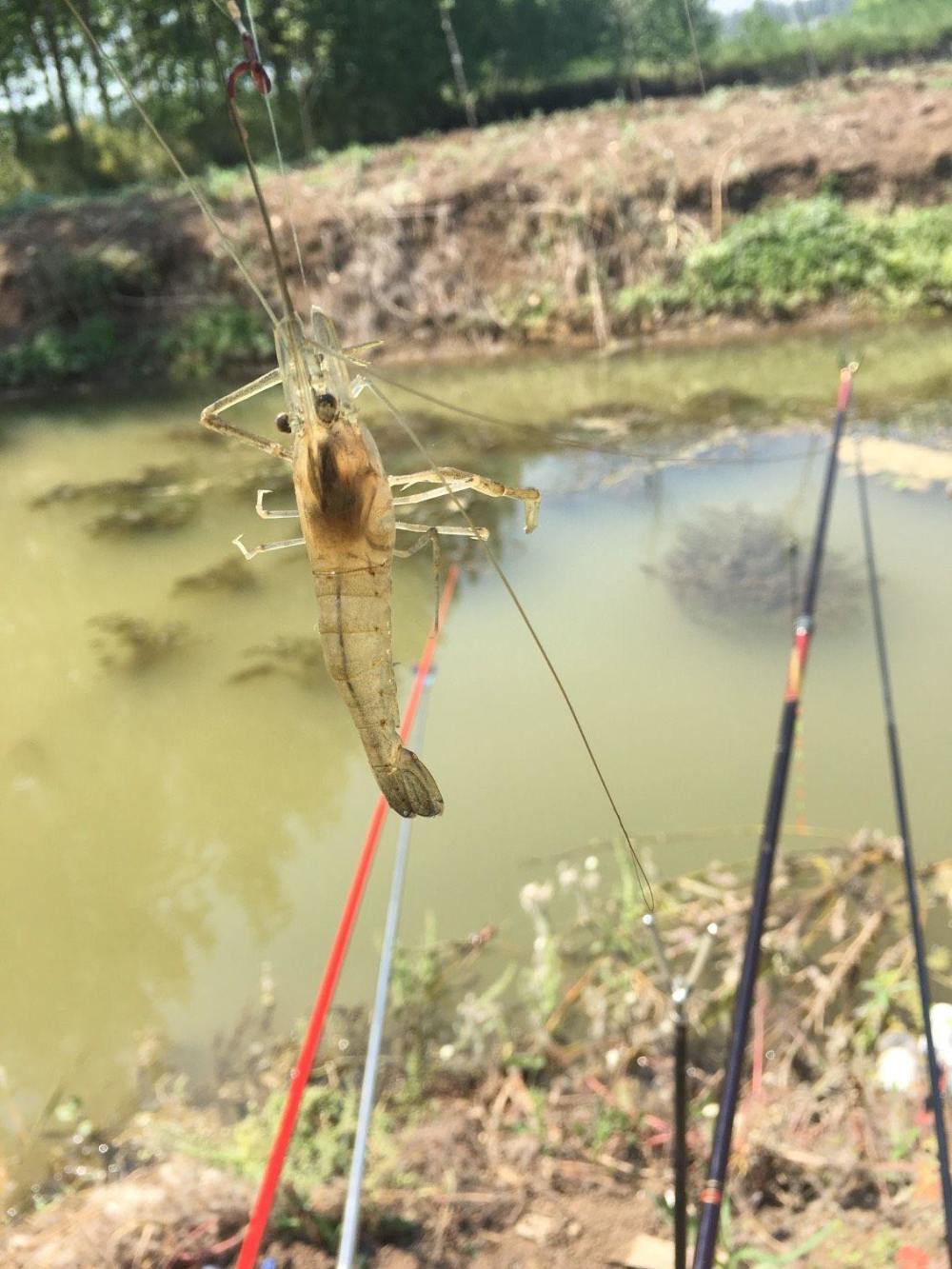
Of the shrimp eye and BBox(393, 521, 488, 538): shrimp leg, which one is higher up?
the shrimp eye

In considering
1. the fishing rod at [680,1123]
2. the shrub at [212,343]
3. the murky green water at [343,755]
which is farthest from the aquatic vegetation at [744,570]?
the shrub at [212,343]

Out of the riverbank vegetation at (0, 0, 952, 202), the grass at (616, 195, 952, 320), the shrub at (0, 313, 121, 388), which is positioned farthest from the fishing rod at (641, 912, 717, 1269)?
the shrub at (0, 313, 121, 388)

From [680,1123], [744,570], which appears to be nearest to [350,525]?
[680,1123]

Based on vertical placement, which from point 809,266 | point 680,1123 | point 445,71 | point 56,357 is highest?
point 445,71

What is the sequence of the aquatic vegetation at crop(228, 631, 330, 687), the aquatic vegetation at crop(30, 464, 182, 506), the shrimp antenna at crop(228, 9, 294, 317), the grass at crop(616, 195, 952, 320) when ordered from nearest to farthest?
the shrimp antenna at crop(228, 9, 294, 317)
the aquatic vegetation at crop(228, 631, 330, 687)
the aquatic vegetation at crop(30, 464, 182, 506)
the grass at crop(616, 195, 952, 320)

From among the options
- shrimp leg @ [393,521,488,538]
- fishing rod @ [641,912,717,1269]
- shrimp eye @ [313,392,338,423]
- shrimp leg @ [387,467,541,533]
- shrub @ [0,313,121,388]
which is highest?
shrub @ [0,313,121,388]

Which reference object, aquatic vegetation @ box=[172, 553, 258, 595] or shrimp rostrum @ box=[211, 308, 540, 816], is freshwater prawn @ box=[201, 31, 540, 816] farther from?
aquatic vegetation @ box=[172, 553, 258, 595]

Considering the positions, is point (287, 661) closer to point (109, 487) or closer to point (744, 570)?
point (744, 570)

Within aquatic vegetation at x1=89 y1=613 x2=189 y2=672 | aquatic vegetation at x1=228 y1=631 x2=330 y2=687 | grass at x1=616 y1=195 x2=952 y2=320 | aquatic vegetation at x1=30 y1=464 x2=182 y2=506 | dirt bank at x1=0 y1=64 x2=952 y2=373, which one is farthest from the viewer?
dirt bank at x1=0 y1=64 x2=952 y2=373
